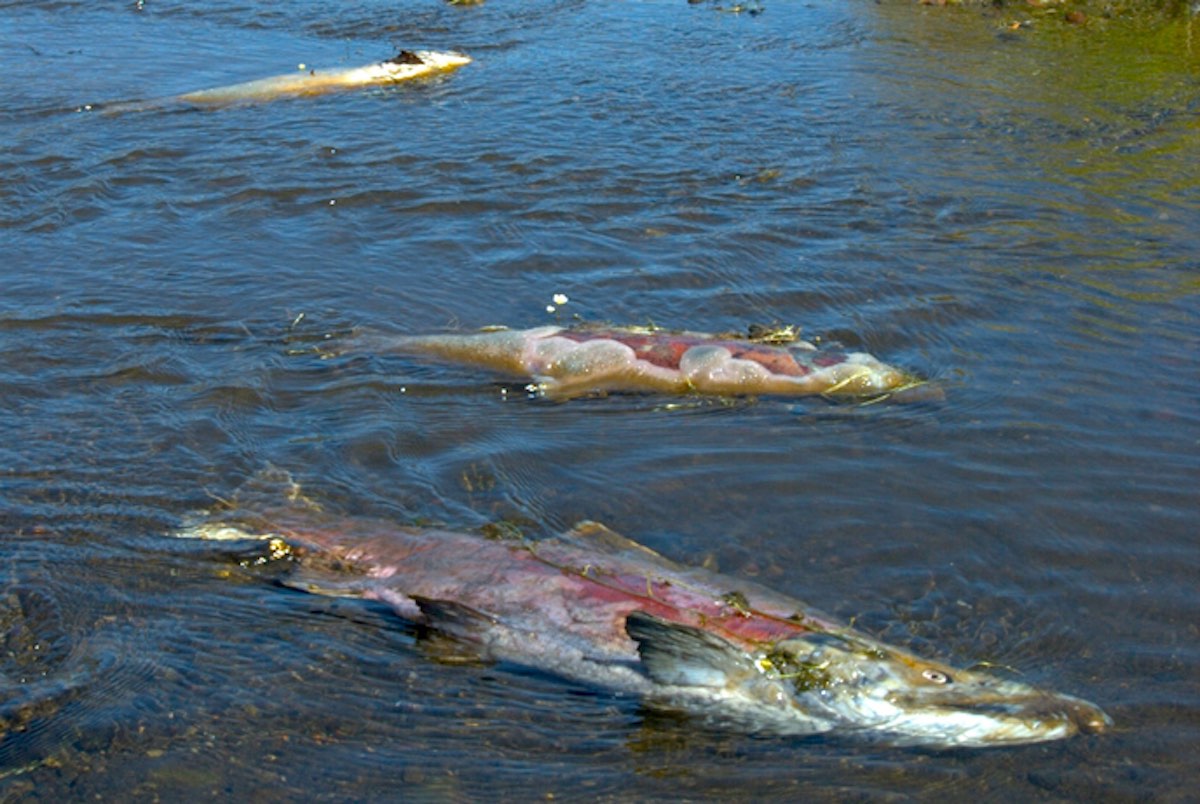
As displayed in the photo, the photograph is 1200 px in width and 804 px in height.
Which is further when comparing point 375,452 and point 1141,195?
point 1141,195

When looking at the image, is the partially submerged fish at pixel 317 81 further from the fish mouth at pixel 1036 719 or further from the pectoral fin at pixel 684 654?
the fish mouth at pixel 1036 719

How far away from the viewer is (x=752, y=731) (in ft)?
15.7

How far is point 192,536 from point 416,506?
1.02 metres

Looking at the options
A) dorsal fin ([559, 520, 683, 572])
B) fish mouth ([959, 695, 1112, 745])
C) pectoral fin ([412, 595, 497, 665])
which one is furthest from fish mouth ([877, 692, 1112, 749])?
pectoral fin ([412, 595, 497, 665])

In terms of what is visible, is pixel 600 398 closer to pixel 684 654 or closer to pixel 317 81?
pixel 684 654

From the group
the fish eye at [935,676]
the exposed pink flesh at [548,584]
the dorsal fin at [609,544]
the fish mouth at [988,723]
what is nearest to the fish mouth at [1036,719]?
the fish mouth at [988,723]

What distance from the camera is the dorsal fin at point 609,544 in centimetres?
563

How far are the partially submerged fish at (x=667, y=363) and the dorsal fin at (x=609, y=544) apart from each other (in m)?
1.50

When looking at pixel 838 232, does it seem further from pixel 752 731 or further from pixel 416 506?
pixel 752 731

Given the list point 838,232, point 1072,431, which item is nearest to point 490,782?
point 1072,431

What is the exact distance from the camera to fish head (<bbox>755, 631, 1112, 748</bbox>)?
4656 millimetres

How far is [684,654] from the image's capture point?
4.71m

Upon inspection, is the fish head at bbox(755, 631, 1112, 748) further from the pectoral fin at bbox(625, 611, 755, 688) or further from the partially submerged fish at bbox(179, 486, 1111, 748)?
the pectoral fin at bbox(625, 611, 755, 688)

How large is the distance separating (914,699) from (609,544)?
1561 millimetres
